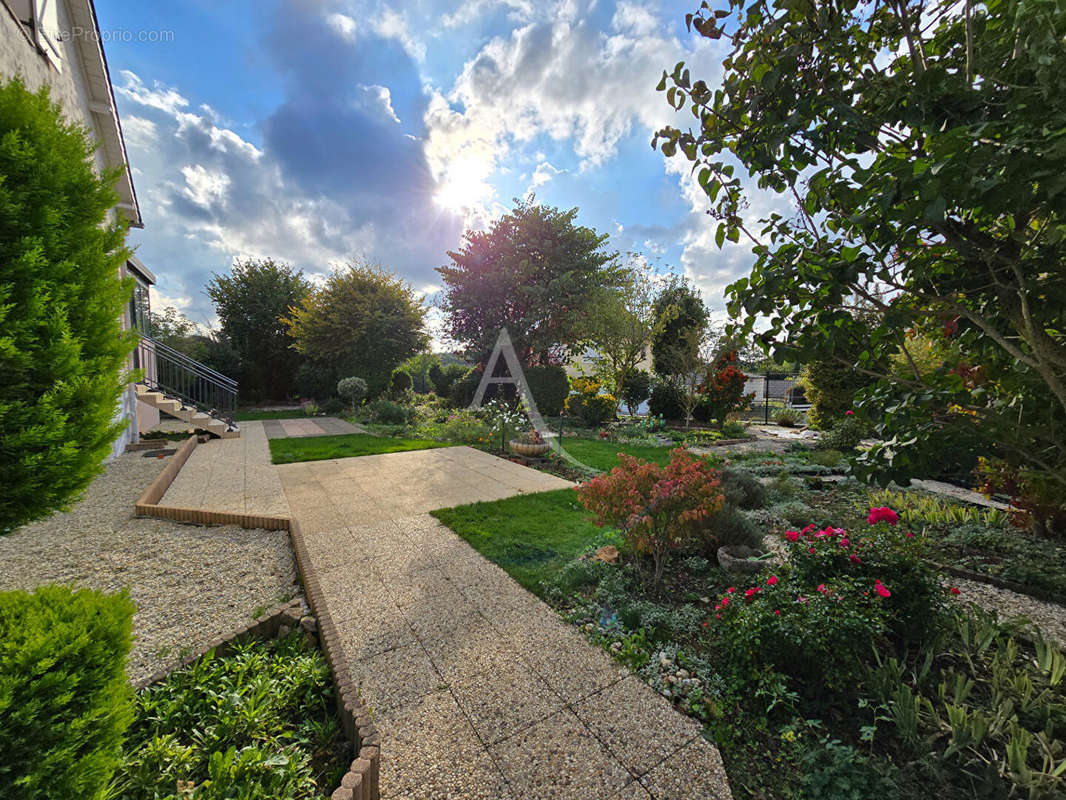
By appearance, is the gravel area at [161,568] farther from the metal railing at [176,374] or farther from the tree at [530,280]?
the tree at [530,280]

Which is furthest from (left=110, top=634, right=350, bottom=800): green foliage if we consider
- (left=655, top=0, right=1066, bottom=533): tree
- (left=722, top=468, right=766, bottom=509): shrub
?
(left=722, top=468, right=766, bottom=509): shrub

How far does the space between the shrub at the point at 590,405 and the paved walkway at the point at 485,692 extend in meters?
9.04

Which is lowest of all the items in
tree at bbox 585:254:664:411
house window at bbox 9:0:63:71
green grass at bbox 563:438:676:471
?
green grass at bbox 563:438:676:471

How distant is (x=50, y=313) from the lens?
64.1 inches

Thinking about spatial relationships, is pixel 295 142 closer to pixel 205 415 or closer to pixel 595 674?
pixel 205 415

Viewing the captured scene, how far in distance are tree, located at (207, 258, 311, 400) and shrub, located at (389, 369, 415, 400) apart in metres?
6.00

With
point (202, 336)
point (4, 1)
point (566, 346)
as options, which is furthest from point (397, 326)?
Answer: point (4, 1)

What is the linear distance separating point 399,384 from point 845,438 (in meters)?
14.6

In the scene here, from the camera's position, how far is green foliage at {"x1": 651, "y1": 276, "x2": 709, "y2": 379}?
13711mm

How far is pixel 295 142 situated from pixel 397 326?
23.2ft

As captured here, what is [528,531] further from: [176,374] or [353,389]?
[353,389]

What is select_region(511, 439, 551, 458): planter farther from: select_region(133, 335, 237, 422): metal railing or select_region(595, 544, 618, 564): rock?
select_region(133, 335, 237, 422): metal railing

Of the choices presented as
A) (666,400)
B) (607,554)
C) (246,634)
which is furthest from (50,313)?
(666,400)

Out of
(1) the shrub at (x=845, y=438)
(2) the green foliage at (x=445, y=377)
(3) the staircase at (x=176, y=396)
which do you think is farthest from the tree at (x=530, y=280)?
(3) the staircase at (x=176, y=396)
